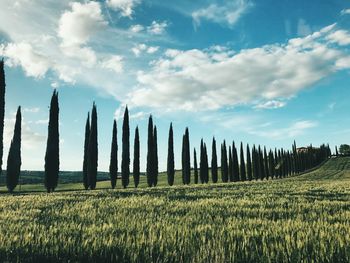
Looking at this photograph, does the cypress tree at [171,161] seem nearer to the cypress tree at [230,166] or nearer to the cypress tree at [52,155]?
the cypress tree at [230,166]

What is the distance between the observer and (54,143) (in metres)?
42.4

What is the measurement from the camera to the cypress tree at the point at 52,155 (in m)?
41.7

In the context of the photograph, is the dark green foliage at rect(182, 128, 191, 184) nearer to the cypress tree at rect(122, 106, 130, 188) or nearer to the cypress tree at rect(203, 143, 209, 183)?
the cypress tree at rect(203, 143, 209, 183)

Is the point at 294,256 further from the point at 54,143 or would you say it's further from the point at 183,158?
the point at 183,158

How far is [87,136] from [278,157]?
77.6m

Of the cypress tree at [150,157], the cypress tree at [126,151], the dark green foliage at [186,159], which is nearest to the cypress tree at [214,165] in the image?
the dark green foliage at [186,159]

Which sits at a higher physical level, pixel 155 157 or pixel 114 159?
pixel 155 157

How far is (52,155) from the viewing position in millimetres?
41906

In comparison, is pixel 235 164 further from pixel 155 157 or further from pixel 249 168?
pixel 155 157

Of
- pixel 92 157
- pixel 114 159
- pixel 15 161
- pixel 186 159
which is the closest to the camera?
pixel 15 161

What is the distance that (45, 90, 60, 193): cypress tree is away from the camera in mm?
41656

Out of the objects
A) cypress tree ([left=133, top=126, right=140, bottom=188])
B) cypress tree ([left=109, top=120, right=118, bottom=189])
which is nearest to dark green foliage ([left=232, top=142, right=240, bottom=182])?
cypress tree ([left=133, top=126, right=140, bottom=188])

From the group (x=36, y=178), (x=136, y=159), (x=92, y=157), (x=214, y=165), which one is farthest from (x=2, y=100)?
(x=36, y=178)

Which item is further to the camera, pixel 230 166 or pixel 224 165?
pixel 230 166
